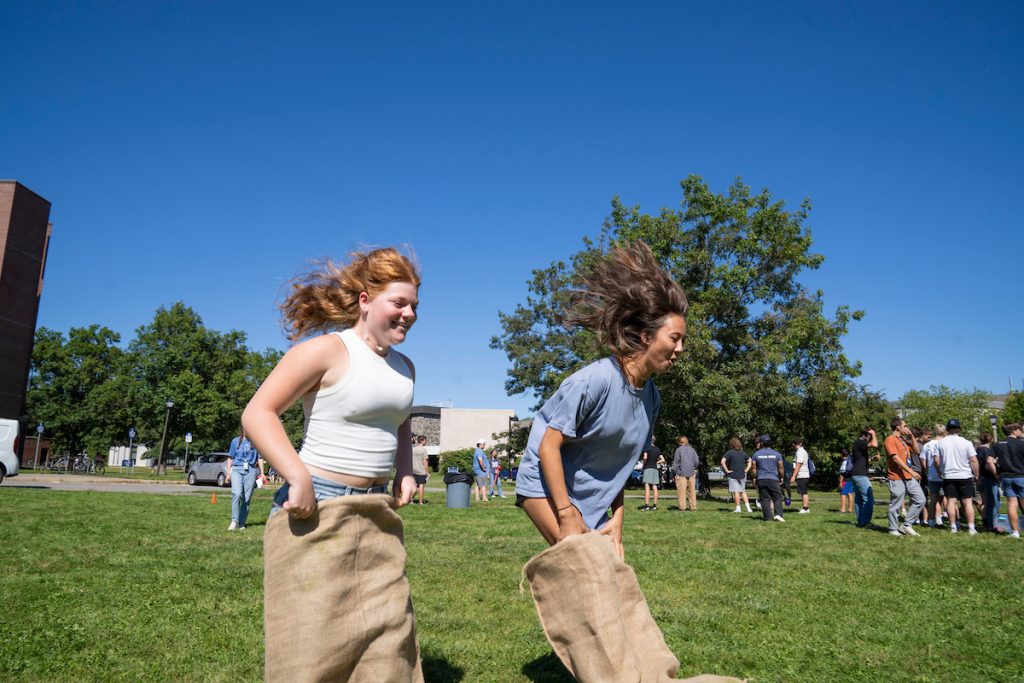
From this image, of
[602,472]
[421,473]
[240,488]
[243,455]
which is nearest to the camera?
[602,472]

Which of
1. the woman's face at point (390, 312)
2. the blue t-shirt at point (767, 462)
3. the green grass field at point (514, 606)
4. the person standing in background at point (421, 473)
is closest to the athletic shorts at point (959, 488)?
the green grass field at point (514, 606)

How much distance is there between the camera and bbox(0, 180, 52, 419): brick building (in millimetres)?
45062

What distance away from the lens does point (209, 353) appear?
59750mm

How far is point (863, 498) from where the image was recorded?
1455 centimetres

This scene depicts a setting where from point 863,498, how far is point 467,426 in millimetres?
68700

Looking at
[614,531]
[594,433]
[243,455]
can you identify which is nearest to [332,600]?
[594,433]

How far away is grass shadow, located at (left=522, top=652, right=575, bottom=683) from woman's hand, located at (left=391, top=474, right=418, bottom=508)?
1.70m

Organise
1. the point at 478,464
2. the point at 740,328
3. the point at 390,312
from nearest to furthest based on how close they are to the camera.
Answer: the point at 390,312 < the point at 478,464 < the point at 740,328

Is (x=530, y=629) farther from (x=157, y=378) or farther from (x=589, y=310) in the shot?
(x=157, y=378)

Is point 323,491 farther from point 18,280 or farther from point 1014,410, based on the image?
point 1014,410

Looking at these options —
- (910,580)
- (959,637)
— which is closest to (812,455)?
(910,580)

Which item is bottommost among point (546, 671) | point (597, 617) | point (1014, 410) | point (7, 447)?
point (546, 671)

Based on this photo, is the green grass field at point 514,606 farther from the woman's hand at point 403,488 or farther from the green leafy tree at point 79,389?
the green leafy tree at point 79,389

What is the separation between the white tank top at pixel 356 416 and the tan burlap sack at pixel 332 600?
18 centimetres
